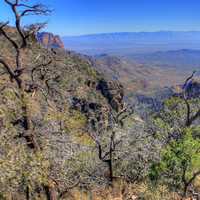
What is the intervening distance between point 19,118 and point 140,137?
41.2 ft

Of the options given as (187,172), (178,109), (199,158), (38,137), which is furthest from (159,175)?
(38,137)

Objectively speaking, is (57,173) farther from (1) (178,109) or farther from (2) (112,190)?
(1) (178,109)

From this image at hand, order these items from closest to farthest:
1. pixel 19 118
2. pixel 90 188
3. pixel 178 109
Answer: pixel 19 118
pixel 90 188
pixel 178 109

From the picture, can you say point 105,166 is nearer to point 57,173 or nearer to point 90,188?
point 90,188

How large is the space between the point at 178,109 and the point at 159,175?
22.5 ft

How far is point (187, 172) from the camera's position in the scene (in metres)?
25.1

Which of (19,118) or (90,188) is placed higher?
(19,118)

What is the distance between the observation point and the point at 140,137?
2942 centimetres

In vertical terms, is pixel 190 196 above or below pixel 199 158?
below

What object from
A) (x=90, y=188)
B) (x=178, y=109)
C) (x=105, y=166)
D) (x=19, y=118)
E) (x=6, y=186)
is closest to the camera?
(x=6, y=186)

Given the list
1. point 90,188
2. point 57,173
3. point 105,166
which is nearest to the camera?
point 57,173

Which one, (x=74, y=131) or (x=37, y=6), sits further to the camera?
(x=74, y=131)

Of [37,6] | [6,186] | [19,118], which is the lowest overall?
[6,186]

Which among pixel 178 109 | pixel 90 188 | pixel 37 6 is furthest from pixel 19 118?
pixel 178 109
